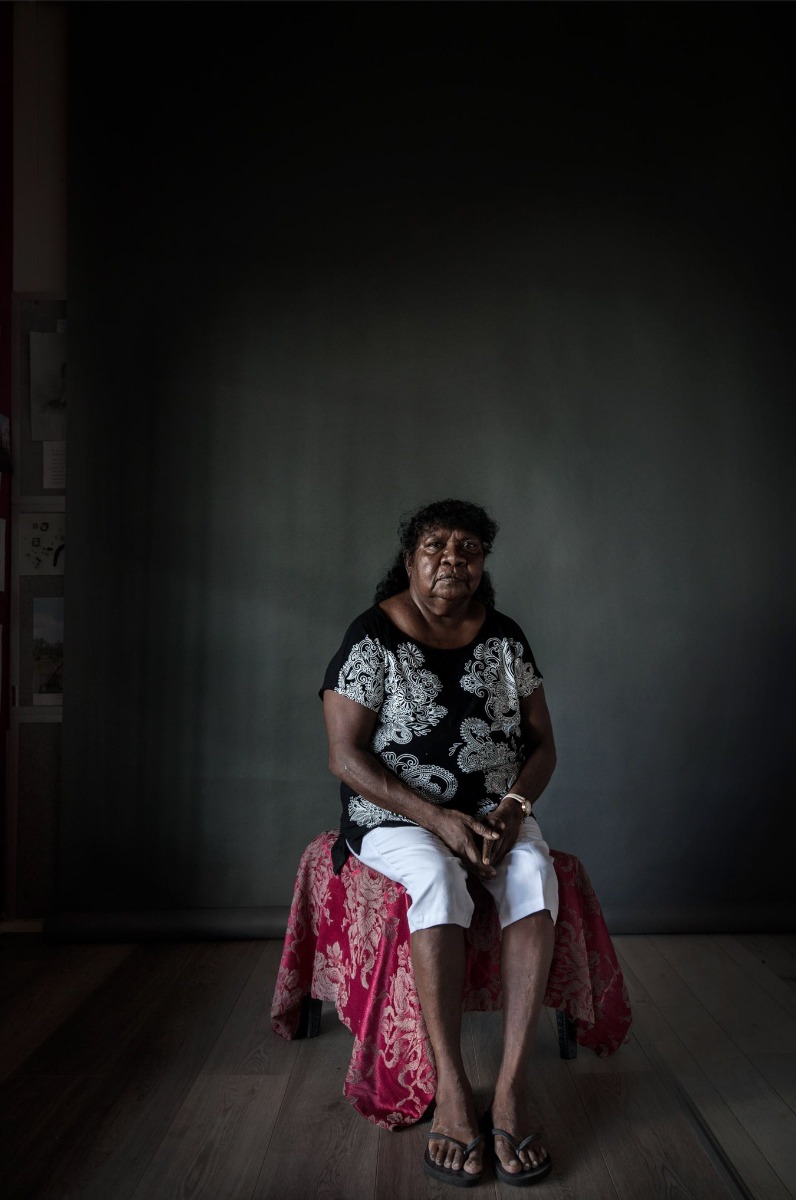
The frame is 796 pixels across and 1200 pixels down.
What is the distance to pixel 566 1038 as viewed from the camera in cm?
212

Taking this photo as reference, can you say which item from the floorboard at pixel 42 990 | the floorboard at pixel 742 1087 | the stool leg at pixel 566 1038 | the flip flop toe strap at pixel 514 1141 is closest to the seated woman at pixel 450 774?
the flip flop toe strap at pixel 514 1141

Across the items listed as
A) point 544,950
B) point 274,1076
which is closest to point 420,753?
point 544,950

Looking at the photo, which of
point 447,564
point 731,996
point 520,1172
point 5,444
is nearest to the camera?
point 520,1172

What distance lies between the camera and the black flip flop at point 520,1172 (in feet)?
5.34

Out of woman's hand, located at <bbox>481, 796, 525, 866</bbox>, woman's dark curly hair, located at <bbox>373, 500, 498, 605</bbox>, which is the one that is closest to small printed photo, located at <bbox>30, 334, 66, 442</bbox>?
woman's dark curly hair, located at <bbox>373, 500, 498, 605</bbox>

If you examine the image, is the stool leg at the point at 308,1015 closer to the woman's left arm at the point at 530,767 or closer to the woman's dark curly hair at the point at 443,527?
the woman's left arm at the point at 530,767

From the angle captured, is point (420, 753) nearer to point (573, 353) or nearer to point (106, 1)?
point (573, 353)

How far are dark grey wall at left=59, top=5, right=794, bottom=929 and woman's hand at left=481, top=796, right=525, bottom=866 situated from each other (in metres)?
0.94

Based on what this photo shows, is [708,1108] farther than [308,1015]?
No

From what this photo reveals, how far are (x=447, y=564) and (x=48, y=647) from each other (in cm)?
158

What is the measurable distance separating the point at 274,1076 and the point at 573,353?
2.37 metres

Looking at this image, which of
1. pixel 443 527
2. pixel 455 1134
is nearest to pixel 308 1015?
pixel 455 1134

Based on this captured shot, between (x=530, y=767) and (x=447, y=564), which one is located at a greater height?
(x=447, y=564)

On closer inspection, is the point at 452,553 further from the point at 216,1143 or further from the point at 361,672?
the point at 216,1143
